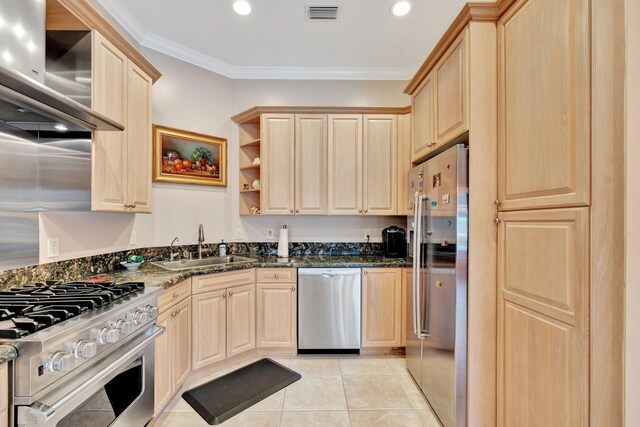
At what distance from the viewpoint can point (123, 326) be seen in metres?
1.33

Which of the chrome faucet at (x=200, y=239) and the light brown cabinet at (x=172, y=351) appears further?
the chrome faucet at (x=200, y=239)

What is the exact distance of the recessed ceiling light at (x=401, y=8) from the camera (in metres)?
2.21

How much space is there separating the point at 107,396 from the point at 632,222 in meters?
2.24

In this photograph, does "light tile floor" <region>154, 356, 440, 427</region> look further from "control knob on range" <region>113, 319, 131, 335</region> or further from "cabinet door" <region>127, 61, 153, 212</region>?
"cabinet door" <region>127, 61, 153, 212</region>

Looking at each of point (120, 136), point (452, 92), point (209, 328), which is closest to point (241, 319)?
point (209, 328)

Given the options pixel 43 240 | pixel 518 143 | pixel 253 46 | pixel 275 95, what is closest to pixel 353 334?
pixel 518 143

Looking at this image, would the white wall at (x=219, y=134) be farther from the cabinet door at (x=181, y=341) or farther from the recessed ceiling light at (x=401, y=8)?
the recessed ceiling light at (x=401, y=8)

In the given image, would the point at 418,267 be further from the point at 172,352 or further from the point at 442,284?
the point at 172,352

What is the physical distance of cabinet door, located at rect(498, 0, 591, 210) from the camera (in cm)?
105

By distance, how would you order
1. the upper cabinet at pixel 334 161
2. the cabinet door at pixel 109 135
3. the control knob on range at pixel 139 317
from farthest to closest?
the upper cabinet at pixel 334 161
the cabinet door at pixel 109 135
the control knob on range at pixel 139 317

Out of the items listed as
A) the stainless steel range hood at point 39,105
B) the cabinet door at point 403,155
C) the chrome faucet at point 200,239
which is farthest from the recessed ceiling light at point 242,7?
the chrome faucet at point 200,239

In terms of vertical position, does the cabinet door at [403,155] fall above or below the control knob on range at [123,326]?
above

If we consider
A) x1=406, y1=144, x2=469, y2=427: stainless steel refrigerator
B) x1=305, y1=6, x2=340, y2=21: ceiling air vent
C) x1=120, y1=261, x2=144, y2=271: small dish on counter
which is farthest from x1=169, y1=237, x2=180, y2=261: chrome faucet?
x1=305, y1=6, x2=340, y2=21: ceiling air vent

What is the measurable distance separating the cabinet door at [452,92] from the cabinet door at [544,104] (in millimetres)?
172
